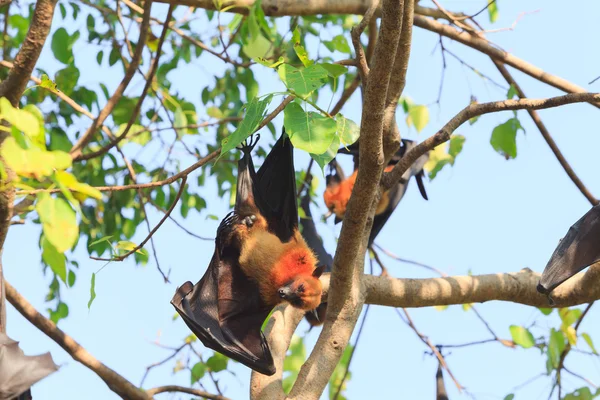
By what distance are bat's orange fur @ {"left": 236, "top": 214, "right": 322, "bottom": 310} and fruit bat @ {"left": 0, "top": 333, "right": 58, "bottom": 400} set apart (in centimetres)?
162

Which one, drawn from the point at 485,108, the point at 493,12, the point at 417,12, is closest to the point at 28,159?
the point at 485,108

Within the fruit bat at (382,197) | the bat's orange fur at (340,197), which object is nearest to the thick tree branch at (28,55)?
the fruit bat at (382,197)

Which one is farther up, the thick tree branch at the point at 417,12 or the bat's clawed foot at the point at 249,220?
the thick tree branch at the point at 417,12

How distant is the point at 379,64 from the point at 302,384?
1.62 metres

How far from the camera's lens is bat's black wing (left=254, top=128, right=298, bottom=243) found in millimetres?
5566

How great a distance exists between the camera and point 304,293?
474 cm

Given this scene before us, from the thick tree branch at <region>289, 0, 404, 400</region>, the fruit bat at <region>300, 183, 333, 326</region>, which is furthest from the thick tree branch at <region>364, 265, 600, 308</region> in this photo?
the fruit bat at <region>300, 183, 333, 326</region>

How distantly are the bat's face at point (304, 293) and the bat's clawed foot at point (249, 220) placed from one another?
824 mm

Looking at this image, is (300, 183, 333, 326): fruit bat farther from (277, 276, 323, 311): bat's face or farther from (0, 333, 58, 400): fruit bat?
(0, 333, 58, 400): fruit bat

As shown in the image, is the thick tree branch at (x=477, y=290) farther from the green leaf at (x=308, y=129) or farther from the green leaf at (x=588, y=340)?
the green leaf at (x=308, y=129)

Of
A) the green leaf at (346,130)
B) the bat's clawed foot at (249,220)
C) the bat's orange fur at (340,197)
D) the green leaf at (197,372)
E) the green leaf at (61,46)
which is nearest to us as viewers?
the green leaf at (346,130)

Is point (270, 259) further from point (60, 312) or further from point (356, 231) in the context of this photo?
point (60, 312)

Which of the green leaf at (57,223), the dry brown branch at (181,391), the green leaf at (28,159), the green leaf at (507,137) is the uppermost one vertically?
the green leaf at (507,137)

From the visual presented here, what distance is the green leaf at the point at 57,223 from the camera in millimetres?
1777
